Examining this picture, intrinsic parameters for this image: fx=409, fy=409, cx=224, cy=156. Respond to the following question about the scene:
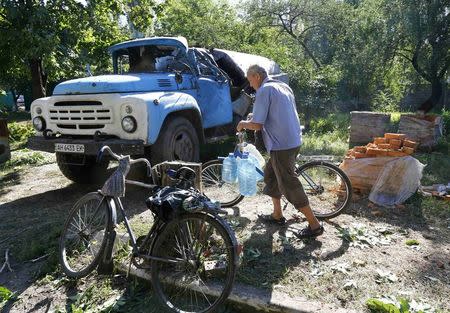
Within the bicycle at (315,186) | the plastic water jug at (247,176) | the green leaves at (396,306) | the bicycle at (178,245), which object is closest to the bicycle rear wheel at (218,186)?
the bicycle at (315,186)

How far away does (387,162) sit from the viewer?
17.4ft

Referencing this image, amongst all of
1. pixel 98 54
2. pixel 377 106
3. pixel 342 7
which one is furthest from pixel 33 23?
pixel 342 7

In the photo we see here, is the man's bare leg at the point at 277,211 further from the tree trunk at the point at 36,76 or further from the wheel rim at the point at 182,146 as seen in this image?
the tree trunk at the point at 36,76

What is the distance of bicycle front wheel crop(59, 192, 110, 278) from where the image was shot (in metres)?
3.59

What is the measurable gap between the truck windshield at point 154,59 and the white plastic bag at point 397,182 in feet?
12.1

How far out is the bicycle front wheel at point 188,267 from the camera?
10.4 ft

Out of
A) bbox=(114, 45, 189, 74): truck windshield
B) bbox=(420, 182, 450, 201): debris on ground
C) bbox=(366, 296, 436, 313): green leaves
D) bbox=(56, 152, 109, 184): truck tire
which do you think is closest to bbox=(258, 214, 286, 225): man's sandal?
bbox=(366, 296, 436, 313): green leaves

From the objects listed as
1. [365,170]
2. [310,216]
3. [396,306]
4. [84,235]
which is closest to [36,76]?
[84,235]

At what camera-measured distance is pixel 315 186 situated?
479 cm

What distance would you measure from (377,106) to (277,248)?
15657 mm

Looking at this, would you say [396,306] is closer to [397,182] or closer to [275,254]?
[275,254]

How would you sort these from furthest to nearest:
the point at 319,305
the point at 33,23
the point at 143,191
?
1. the point at 33,23
2. the point at 143,191
3. the point at 319,305

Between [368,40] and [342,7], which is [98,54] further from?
[342,7]

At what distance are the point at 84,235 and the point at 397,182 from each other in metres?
3.80
